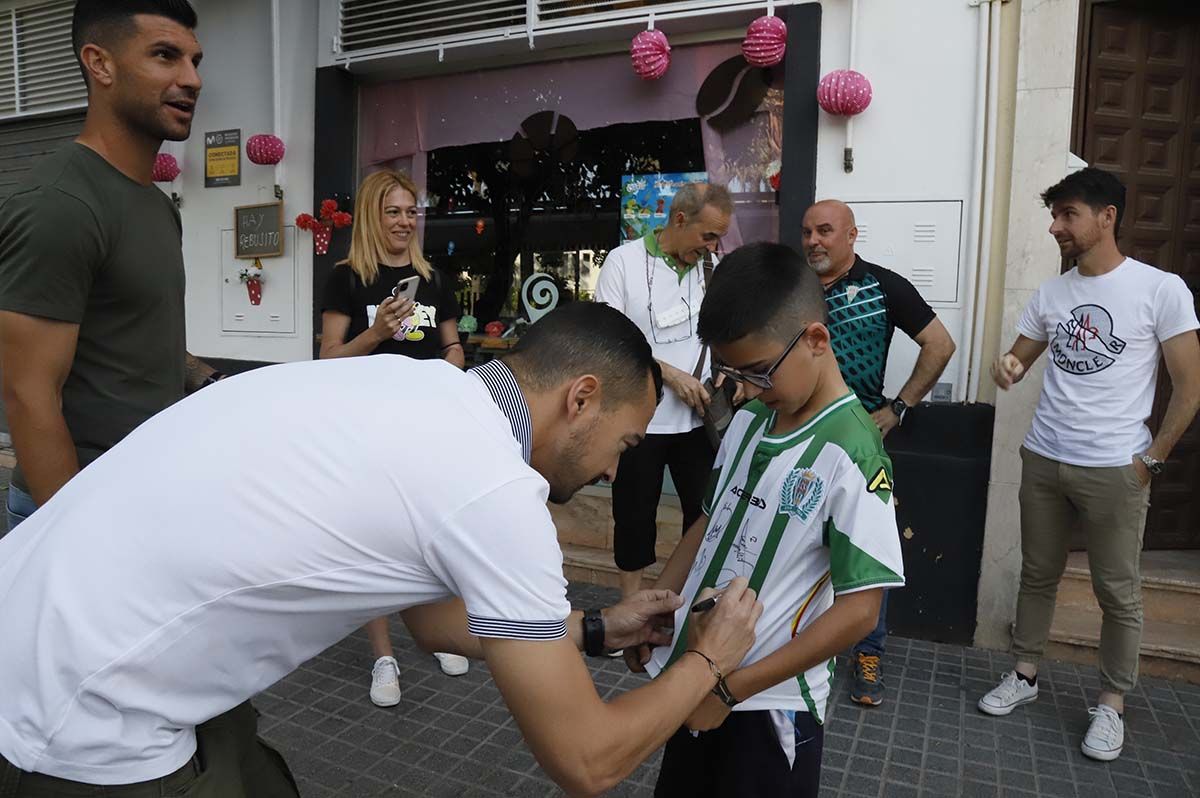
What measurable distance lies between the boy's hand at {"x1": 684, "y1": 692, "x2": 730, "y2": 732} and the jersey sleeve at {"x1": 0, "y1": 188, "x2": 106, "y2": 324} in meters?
1.62

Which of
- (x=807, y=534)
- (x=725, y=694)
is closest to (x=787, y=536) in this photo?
(x=807, y=534)

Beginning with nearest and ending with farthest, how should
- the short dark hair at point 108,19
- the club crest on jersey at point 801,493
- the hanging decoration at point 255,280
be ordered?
the club crest on jersey at point 801,493, the short dark hair at point 108,19, the hanging decoration at point 255,280

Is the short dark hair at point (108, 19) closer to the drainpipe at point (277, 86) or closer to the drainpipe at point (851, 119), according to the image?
the drainpipe at point (851, 119)

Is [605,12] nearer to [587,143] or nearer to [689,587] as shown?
[587,143]

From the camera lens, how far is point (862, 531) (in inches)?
64.5

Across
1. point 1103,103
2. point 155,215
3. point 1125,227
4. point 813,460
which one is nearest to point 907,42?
point 1103,103

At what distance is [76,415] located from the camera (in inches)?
79.4

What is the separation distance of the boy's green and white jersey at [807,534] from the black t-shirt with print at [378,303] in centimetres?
209

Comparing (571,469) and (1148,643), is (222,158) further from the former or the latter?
(1148,643)

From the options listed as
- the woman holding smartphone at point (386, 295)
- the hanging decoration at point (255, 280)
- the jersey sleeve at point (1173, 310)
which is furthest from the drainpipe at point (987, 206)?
the hanging decoration at point (255, 280)

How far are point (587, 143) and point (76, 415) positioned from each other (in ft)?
13.5

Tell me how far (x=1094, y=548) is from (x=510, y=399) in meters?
3.01

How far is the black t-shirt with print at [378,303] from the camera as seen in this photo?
3646 millimetres

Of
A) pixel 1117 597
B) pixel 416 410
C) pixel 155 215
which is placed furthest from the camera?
pixel 1117 597
